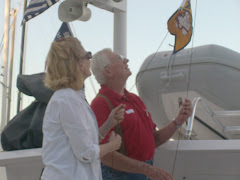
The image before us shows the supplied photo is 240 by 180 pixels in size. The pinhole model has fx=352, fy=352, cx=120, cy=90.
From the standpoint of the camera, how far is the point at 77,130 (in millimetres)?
1126

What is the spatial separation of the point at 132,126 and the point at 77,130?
583mm

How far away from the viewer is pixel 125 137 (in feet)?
5.51

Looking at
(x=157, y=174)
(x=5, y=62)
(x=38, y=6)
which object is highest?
(x=38, y=6)

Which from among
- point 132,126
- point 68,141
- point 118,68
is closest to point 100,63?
point 118,68

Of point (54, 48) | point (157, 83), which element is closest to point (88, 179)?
point (54, 48)

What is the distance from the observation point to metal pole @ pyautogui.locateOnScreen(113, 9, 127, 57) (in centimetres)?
319

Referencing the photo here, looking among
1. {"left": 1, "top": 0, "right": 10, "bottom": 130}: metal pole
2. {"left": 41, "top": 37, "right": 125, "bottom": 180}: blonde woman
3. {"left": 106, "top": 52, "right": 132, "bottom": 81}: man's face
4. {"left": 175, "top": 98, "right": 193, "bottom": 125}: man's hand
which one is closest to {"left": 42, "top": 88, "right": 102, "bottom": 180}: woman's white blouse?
{"left": 41, "top": 37, "right": 125, "bottom": 180}: blonde woman

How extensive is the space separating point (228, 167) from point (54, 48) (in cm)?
137

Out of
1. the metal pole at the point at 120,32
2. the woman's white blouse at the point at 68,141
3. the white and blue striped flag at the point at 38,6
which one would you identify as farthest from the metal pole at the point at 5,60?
the woman's white blouse at the point at 68,141

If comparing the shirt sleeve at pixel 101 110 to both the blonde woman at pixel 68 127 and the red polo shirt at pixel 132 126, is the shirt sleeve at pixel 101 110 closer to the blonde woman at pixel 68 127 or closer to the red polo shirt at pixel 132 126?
the red polo shirt at pixel 132 126

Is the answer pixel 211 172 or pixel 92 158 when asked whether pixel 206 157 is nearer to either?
pixel 211 172

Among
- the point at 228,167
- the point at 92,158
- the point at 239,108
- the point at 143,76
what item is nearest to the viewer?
the point at 92,158

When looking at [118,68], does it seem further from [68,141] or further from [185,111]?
[68,141]

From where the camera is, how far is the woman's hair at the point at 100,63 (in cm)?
182
